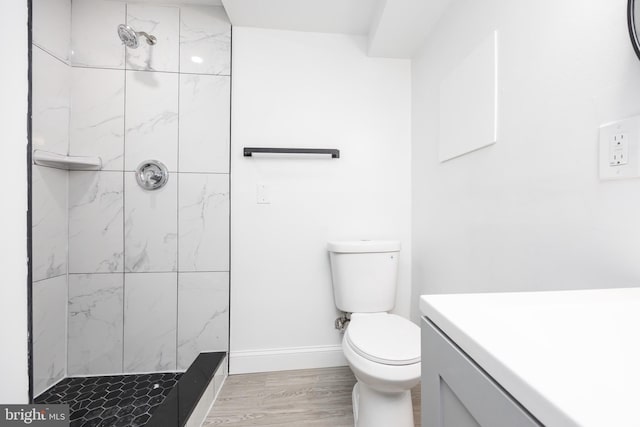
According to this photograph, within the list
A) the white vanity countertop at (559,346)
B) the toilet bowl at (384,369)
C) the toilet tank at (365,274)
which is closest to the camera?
the white vanity countertop at (559,346)

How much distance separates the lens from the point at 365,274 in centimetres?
141

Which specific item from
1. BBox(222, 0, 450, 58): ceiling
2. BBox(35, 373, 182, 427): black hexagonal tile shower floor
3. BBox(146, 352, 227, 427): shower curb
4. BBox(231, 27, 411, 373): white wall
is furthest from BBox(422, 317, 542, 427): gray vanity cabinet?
BBox(222, 0, 450, 58): ceiling

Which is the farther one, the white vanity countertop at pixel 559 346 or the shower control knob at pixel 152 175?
the shower control knob at pixel 152 175

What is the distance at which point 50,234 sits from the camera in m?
1.27

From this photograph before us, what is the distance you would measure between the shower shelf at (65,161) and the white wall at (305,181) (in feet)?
2.31

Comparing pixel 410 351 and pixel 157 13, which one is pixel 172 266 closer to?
pixel 410 351

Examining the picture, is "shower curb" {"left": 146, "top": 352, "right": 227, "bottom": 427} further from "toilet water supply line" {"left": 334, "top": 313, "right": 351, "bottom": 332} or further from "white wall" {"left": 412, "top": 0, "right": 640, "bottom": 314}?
"white wall" {"left": 412, "top": 0, "right": 640, "bottom": 314}

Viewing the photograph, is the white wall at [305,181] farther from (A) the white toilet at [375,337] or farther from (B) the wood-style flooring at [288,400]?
(A) the white toilet at [375,337]

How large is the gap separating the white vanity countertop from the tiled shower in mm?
1366

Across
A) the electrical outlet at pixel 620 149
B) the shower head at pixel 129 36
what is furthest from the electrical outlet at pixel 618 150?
the shower head at pixel 129 36

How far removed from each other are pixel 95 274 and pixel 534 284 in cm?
197

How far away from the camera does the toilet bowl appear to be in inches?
35.4

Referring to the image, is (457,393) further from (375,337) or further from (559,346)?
(375,337)

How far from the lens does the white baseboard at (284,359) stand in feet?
4.94
